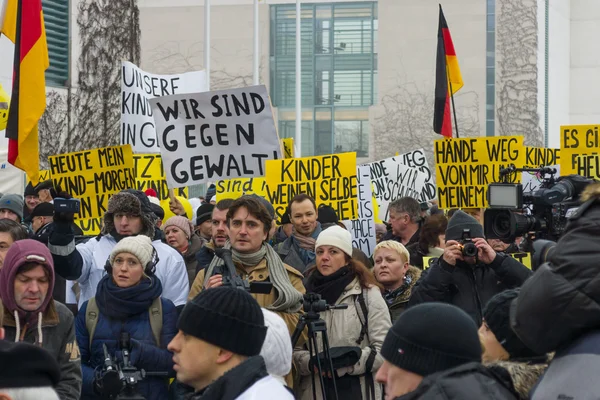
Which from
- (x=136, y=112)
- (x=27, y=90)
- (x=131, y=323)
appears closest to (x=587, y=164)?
(x=136, y=112)

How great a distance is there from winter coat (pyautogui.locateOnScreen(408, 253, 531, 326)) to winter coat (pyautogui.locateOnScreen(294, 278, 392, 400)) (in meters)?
0.35

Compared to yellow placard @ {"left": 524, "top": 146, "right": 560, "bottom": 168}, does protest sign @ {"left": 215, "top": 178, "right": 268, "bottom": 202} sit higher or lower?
lower

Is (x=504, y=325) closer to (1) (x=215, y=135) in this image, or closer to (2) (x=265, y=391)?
(2) (x=265, y=391)

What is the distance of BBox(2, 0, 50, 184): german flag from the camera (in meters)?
9.58

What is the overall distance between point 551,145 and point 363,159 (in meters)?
7.75

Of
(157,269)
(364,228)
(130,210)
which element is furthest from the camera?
(364,228)

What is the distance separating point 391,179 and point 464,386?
12.3 meters

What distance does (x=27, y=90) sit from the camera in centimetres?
978

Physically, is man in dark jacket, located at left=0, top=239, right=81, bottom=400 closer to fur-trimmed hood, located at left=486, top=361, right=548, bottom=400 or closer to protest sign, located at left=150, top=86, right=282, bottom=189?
fur-trimmed hood, located at left=486, top=361, right=548, bottom=400

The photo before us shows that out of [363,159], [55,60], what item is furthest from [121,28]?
[363,159]

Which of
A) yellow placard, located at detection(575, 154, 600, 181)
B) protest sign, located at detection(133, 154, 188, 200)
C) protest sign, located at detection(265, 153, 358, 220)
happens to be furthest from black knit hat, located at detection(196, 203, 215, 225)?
yellow placard, located at detection(575, 154, 600, 181)

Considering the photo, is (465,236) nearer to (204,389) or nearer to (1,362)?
(204,389)

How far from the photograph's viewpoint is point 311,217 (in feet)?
30.2

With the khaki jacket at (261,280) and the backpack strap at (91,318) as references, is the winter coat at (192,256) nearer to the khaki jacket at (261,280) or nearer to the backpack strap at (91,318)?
the khaki jacket at (261,280)
